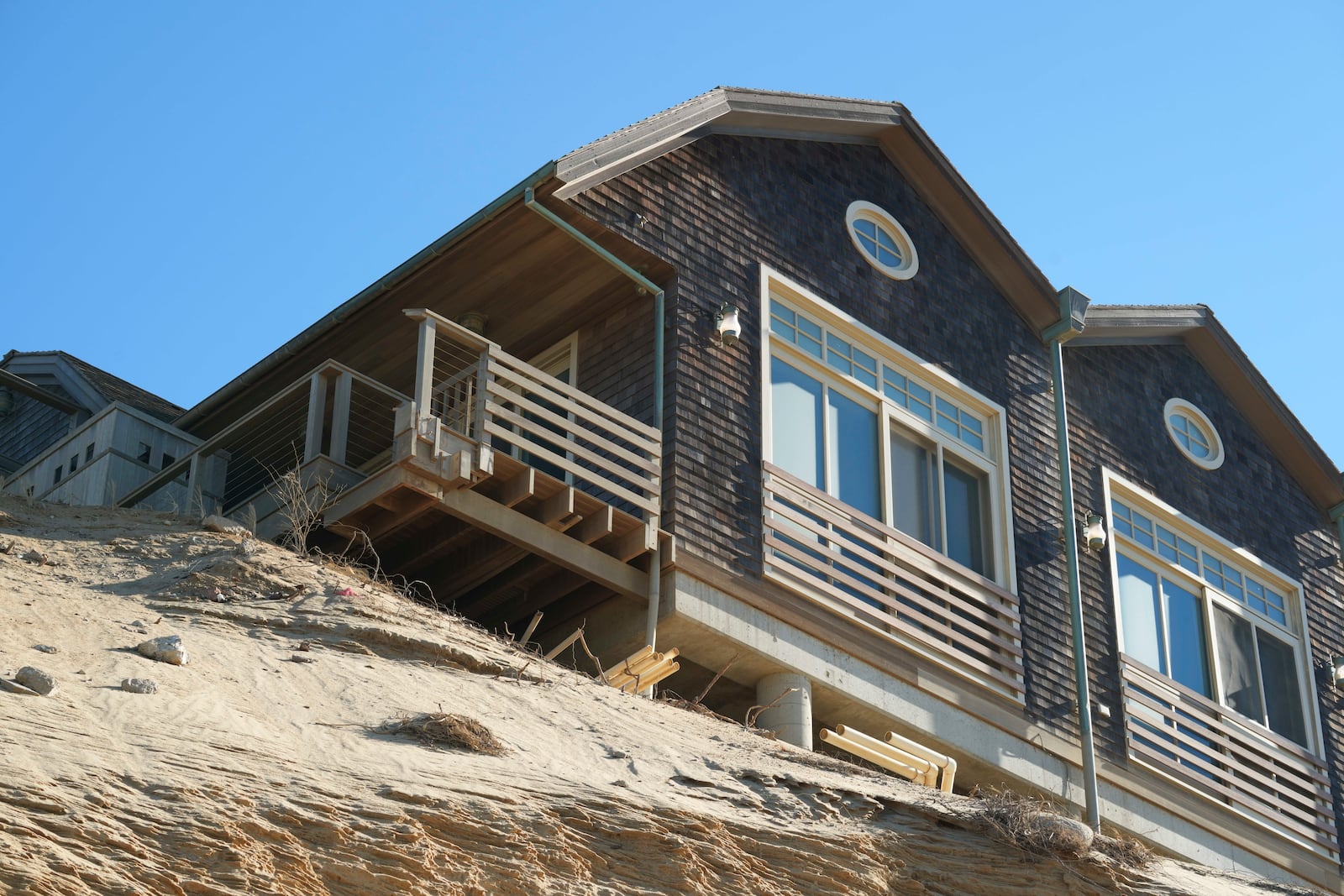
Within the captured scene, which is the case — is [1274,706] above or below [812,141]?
below

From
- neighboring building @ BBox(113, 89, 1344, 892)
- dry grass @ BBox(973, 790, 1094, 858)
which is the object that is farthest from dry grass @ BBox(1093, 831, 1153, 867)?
neighboring building @ BBox(113, 89, 1344, 892)

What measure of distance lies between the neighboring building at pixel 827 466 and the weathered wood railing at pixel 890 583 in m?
0.04

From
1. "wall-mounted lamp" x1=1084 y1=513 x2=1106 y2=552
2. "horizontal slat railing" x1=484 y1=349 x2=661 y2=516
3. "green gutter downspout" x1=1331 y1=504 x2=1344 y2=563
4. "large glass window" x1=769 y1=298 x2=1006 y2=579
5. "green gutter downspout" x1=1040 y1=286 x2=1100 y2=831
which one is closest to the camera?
"horizontal slat railing" x1=484 y1=349 x2=661 y2=516

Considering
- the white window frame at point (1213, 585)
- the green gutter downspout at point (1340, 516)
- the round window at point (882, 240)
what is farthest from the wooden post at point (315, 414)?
the green gutter downspout at point (1340, 516)

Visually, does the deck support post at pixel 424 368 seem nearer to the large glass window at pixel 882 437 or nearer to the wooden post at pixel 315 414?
the wooden post at pixel 315 414

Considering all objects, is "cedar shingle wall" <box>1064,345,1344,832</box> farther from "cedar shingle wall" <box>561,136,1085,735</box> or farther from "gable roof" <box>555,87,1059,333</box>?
"gable roof" <box>555,87,1059,333</box>

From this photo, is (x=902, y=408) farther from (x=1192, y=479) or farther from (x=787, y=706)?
(x=1192, y=479)

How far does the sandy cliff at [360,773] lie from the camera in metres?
8.20

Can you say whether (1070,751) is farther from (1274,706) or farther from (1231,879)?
(1231,879)

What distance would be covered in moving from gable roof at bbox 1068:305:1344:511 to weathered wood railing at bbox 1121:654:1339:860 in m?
3.89

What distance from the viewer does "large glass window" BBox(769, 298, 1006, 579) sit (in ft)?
55.7

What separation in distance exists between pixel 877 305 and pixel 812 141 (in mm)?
1859

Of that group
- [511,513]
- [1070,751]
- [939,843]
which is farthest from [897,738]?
[939,843]

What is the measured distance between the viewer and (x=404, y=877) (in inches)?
335
